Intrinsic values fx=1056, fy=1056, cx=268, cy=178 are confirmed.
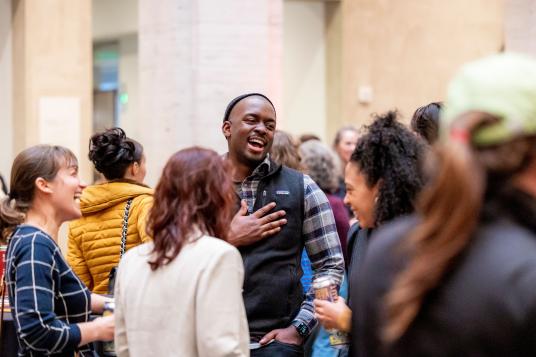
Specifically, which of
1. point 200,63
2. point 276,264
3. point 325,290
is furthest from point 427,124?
point 200,63

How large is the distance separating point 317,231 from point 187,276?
1.48 meters

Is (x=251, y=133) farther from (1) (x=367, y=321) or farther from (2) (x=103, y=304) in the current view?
(1) (x=367, y=321)

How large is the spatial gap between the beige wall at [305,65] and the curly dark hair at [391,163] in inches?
414

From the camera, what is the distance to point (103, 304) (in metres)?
4.02

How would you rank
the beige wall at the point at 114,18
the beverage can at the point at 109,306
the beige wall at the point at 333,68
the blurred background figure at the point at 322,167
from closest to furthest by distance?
the beverage can at the point at 109,306 < the blurred background figure at the point at 322,167 < the beige wall at the point at 333,68 < the beige wall at the point at 114,18

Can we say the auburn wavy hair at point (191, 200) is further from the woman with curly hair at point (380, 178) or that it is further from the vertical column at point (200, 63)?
the vertical column at point (200, 63)

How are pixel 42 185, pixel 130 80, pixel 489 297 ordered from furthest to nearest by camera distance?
pixel 130 80 < pixel 42 185 < pixel 489 297

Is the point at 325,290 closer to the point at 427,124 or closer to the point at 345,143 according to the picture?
the point at 427,124

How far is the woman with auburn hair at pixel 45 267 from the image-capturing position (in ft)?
11.9

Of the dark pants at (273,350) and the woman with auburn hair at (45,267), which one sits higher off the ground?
the woman with auburn hair at (45,267)

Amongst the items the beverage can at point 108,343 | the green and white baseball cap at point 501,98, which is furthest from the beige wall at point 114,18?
the green and white baseball cap at point 501,98

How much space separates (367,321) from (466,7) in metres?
13.4

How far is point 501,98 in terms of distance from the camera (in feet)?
6.24

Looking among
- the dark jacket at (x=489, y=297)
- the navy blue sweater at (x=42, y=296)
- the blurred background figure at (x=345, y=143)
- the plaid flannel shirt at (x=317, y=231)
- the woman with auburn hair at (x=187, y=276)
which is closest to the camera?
the dark jacket at (x=489, y=297)
